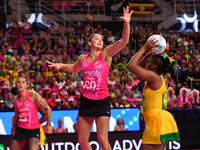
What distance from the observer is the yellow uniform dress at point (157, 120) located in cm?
388

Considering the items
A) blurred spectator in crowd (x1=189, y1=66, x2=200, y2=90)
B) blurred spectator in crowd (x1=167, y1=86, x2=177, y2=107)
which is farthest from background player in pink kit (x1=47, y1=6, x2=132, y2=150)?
blurred spectator in crowd (x1=189, y1=66, x2=200, y2=90)

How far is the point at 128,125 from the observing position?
31.2 ft

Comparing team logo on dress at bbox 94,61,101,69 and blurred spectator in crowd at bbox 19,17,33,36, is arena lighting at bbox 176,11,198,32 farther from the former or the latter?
team logo on dress at bbox 94,61,101,69

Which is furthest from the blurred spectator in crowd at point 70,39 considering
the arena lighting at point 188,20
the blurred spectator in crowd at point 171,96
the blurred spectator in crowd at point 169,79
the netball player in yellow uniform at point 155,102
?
the netball player in yellow uniform at point 155,102

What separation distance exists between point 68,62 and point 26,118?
27.2 ft

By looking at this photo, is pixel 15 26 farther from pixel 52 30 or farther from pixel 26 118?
pixel 26 118

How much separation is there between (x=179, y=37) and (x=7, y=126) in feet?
36.4

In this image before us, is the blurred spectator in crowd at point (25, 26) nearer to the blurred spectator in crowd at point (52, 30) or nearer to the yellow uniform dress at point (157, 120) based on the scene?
the blurred spectator in crowd at point (52, 30)

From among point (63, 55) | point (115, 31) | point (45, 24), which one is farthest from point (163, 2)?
point (63, 55)

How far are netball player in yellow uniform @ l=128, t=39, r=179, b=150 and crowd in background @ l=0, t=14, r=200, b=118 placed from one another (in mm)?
6110

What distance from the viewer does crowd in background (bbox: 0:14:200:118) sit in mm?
11016

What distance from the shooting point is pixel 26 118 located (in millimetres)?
5301

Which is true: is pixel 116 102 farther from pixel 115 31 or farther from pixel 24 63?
pixel 115 31

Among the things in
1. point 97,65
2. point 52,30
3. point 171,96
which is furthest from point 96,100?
point 52,30
